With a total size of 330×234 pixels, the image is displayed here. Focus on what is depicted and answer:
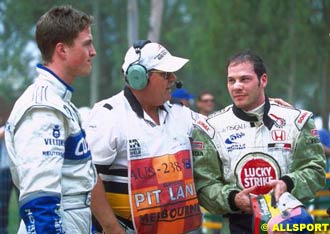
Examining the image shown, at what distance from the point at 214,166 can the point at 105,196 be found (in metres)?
0.75

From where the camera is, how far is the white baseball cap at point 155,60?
197 inches

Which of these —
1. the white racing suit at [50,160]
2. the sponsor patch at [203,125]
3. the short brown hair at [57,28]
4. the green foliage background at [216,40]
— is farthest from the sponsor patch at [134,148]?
the green foliage background at [216,40]

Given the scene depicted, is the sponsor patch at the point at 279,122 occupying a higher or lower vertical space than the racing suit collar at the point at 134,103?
lower

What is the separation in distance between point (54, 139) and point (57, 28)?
620mm

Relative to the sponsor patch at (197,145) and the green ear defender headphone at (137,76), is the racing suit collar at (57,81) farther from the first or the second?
the sponsor patch at (197,145)

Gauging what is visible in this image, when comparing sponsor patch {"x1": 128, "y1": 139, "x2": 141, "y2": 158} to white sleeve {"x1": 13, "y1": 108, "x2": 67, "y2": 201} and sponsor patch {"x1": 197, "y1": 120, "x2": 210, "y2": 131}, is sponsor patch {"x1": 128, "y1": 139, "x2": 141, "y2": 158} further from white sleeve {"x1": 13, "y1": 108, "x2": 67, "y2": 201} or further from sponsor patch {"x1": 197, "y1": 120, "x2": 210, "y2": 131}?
white sleeve {"x1": 13, "y1": 108, "x2": 67, "y2": 201}

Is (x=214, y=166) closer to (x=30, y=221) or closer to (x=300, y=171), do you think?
(x=300, y=171)

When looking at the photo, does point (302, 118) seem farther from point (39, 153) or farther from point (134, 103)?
point (39, 153)

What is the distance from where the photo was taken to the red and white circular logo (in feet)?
16.1

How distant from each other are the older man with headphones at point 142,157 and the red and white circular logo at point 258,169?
1.21 ft

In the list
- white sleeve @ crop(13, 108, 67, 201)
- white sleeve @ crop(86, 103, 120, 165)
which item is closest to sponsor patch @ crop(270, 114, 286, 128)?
white sleeve @ crop(86, 103, 120, 165)

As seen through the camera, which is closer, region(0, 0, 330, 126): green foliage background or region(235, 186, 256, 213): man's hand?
region(235, 186, 256, 213): man's hand

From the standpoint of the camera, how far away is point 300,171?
16.1 feet

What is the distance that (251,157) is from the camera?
4.94m
